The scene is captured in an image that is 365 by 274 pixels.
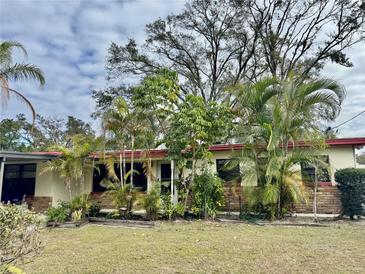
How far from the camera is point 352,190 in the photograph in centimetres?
906

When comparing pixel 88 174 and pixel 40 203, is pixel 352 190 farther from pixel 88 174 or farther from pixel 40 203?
pixel 40 203

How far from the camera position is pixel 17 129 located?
105 ft

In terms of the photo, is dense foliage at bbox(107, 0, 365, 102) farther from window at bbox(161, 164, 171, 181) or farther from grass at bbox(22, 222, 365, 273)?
grass at bbox(22, 222, 365, 273)

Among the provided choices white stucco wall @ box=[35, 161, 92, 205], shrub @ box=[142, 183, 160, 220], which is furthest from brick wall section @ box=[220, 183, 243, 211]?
white stucco wall @ box=[35, 161, 92, 205]

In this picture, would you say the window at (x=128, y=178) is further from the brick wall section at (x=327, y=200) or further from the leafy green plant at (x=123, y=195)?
the brick wall section at (x=327, y=200)

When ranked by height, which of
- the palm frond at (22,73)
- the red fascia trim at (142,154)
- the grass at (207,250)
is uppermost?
the palm frond at (22,73)

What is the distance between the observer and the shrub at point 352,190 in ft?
29.5

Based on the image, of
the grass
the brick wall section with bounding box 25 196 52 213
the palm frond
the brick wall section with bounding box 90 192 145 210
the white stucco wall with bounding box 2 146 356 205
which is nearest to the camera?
the grass

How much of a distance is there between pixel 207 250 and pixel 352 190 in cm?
573

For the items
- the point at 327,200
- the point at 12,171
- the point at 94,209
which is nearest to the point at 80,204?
the point at 94,209

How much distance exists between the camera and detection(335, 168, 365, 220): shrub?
8.98 m

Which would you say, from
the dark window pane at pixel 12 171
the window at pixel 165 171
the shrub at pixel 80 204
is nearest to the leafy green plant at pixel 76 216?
the shrub at pixel 80 204

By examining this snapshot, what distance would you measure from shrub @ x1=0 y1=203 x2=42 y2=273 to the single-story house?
7.09 m

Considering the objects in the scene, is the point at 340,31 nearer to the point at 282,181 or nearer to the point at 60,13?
the point at 282,181
